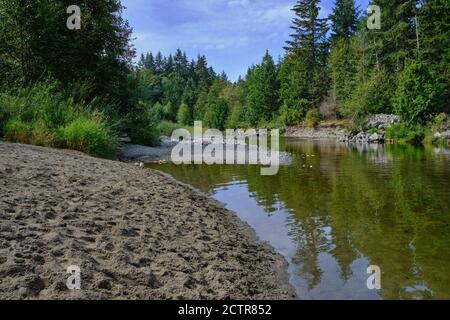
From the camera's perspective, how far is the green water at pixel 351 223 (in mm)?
4367

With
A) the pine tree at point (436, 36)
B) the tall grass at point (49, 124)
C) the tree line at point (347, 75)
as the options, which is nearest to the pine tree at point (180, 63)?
the tree line at point (347, 75)

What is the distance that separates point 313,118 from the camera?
52.8 m

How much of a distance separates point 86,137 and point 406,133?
26.2 meters

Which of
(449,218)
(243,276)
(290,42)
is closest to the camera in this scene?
(243,276)

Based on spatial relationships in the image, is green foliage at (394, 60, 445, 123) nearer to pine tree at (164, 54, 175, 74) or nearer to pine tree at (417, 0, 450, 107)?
pine tree at (417, 0, 450, 107)

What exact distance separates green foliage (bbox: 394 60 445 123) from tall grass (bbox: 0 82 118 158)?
26322mm

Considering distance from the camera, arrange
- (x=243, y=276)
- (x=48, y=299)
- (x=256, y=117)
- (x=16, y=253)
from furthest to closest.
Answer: (x=256, y=117) → (x=243, y=276) → (x=16, y=253) → (x=48, y=299)

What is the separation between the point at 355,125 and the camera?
129 ft

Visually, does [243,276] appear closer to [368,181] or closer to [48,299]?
[48,299]

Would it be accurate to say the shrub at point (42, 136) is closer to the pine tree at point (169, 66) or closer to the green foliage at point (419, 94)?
the green foliage at point (419, 94)

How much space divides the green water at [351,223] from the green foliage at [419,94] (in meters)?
20.4

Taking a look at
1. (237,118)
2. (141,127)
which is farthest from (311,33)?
(141,127)
